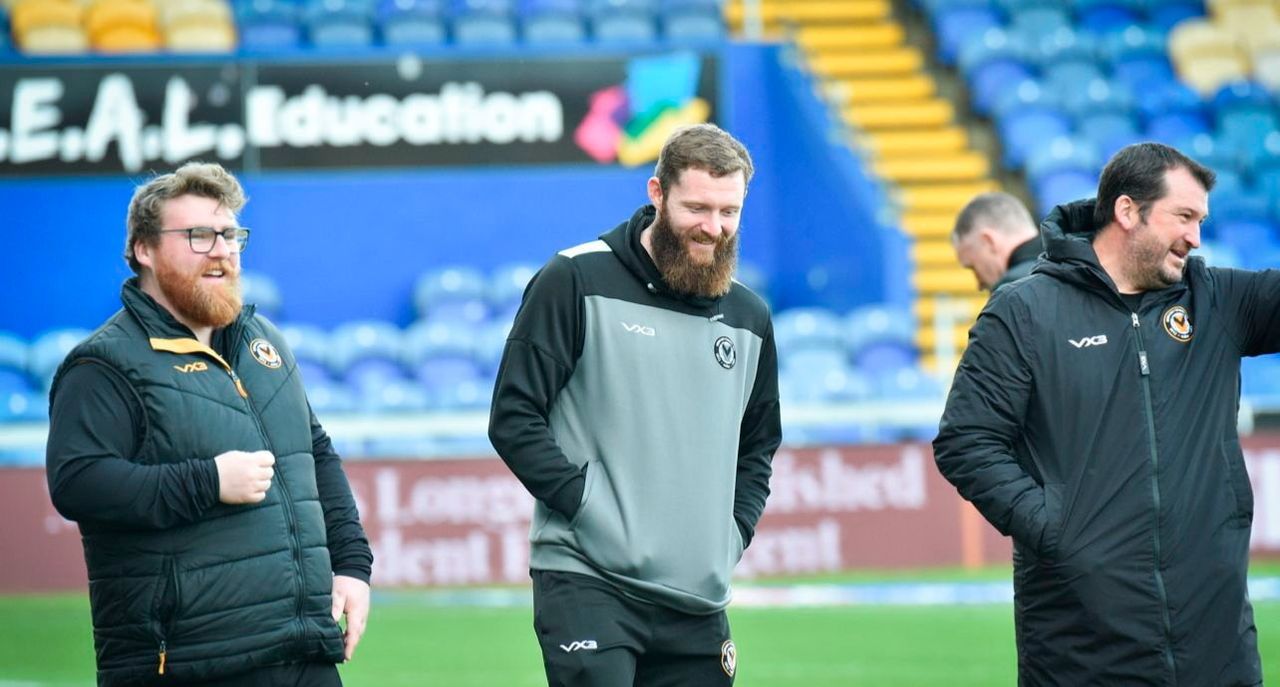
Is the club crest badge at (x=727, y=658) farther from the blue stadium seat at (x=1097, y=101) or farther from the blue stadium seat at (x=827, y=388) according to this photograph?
the blue stadium seat at (x=1097, y=101)

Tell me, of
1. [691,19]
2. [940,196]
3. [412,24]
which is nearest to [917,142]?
[940,196]

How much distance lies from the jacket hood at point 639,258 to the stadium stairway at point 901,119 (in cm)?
1168

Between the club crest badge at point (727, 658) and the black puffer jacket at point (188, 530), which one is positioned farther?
the club crest badge at point (727, 658)

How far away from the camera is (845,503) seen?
12156 millimetres

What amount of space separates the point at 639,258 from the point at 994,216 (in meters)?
2.90

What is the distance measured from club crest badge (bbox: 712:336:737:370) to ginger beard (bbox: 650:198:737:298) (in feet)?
0.42

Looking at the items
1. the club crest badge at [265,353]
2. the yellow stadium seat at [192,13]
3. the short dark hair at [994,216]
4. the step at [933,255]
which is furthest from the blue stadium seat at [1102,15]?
the club crest badge at [265,353]

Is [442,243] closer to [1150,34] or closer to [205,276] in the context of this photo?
[1150,34]

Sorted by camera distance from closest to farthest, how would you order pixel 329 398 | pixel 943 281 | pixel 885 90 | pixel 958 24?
pixel 329 398 < pixel 943 281 < pixel 958 24 < pixel 885 90

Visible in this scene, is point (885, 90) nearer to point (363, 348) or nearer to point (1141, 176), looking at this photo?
point (363, 348)

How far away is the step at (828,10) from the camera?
63.7ft

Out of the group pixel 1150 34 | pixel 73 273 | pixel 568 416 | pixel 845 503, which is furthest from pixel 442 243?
pixel 568 416

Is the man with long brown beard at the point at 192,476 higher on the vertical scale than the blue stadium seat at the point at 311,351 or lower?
lower

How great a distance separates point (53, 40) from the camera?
16.2 m
